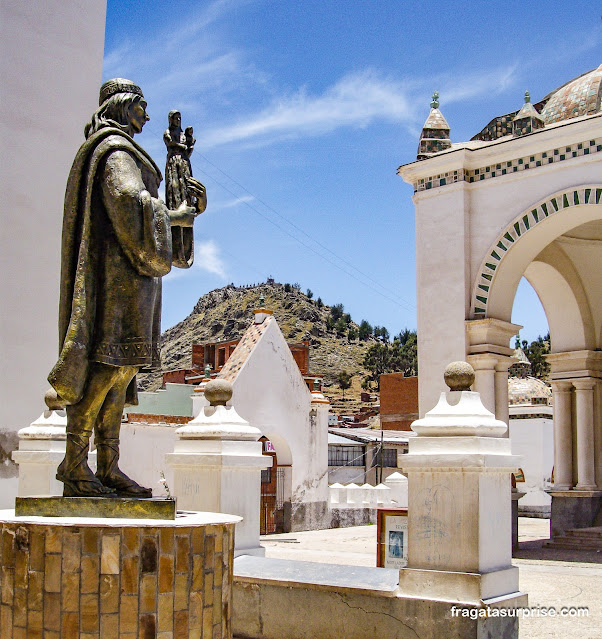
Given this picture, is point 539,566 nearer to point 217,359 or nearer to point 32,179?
point 32,179

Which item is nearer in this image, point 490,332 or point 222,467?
point 222,467

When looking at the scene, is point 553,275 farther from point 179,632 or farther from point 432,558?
point 179,632

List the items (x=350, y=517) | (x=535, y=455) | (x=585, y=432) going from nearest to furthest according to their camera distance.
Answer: (x=585, y=432)
(x=350, y=517)
(x=535, y=455)

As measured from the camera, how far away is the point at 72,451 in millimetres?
3746

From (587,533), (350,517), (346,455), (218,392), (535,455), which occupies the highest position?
(218,392)

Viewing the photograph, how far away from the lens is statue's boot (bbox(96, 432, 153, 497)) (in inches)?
151

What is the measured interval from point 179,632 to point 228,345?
2059 cm

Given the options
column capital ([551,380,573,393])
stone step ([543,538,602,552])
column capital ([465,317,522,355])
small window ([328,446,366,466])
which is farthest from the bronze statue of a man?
small window ([328,446,366,466])

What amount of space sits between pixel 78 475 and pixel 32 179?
25.3 ft

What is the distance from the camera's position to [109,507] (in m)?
3.54

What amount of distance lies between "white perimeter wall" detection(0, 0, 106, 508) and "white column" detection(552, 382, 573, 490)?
7.53 meters

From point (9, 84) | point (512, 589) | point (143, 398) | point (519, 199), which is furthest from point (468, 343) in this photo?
point (143, 398)

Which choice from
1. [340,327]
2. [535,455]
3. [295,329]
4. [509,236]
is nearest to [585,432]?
[509,236]

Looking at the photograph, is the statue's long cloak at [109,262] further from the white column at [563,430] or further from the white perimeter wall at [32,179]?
the white column at [563,430]
